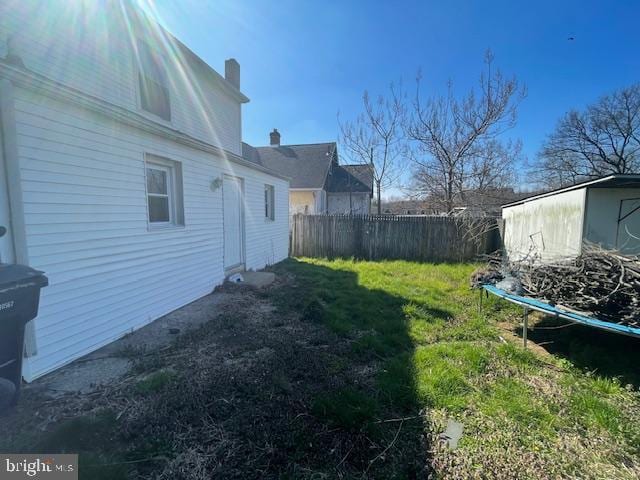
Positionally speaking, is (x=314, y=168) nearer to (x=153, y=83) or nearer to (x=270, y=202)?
(x=270, y=202)

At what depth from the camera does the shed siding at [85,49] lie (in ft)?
12.8

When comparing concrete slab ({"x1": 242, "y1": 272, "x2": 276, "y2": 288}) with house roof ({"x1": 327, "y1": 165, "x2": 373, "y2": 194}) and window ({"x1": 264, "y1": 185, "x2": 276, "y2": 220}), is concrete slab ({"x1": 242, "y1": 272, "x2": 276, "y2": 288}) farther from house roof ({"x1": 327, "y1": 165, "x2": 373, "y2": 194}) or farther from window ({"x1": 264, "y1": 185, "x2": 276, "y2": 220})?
house roof ({"x1": 327, "y1": 165, "x2": 373, "y2": 194})

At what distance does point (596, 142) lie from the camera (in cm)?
2039

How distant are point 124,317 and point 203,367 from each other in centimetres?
165

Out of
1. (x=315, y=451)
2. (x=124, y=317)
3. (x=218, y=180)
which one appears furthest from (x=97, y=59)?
(x=315, y=451)

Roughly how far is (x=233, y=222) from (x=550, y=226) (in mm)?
7246

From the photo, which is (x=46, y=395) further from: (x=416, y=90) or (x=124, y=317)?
(x=416, y=90)

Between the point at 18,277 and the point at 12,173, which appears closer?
the point at 18,277

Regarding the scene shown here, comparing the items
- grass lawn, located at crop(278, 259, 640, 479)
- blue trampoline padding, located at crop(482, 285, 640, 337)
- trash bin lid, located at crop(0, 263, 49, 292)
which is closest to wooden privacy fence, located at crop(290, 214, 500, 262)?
grass lawn, located at crop(278, 259, 640, 479)

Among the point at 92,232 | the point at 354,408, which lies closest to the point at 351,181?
the point at 92,232

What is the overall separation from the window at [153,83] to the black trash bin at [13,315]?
493 cm

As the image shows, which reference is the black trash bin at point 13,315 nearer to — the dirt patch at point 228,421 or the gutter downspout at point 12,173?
the dirt patch at point 228,421

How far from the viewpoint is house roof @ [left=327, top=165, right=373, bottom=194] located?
19939 millimetres

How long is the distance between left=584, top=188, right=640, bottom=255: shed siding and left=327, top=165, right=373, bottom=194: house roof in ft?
49.0
